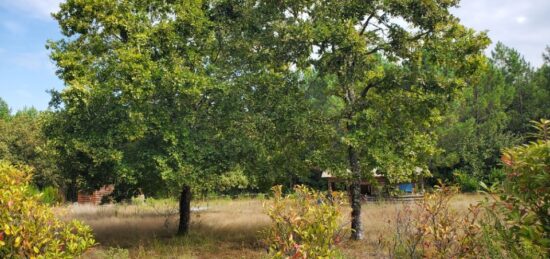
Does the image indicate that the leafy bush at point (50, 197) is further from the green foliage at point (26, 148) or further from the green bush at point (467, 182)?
the green bush at point (467, 182)

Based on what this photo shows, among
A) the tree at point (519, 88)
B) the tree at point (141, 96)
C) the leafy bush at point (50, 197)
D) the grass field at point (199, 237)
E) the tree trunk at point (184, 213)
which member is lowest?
the grass field at point (199, 237)

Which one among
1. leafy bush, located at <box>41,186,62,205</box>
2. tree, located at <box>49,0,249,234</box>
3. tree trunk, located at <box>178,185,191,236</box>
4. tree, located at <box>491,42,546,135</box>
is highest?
tree, located at <box>491,42,546,135</box>

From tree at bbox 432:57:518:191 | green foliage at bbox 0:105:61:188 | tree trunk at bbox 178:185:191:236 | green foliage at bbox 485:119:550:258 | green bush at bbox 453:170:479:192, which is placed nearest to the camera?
green foliage at bbox 485:119:550:258

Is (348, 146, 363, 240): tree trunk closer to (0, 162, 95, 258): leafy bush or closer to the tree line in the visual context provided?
the tree line

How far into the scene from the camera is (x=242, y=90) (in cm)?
1201

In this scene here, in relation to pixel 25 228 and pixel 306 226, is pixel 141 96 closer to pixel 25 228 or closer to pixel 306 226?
pixel 25 228

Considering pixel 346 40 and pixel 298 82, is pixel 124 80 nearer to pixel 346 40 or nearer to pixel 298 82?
pixel 298 82

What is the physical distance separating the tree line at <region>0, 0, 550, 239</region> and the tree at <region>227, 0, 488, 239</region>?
0.03 m

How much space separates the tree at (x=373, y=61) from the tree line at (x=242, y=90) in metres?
0.03

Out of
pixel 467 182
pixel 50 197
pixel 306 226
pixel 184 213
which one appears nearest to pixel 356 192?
pixel 184 213

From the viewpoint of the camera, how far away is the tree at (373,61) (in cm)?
1144

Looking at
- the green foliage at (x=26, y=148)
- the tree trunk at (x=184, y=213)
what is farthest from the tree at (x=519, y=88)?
the green foliage at (x=26, y=148)

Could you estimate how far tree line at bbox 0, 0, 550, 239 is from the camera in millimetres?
11188

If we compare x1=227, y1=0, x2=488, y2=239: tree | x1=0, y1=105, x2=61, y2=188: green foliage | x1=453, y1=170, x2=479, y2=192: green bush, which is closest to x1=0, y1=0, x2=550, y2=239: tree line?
x1=227, y1=0, x2=488, y2=239: tree
